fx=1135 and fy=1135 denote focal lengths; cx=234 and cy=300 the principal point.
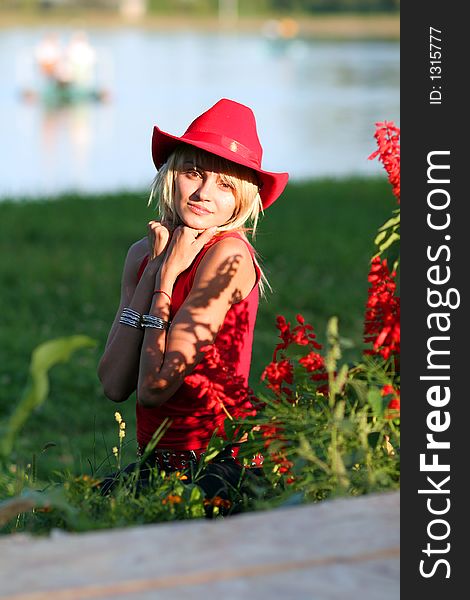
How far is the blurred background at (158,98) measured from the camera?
18484mm

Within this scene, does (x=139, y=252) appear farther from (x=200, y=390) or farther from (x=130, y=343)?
(x=200, y=390)

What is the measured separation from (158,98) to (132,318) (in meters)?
27.5

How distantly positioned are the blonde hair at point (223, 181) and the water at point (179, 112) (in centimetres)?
979

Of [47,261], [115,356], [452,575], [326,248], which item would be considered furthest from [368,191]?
[452,575]

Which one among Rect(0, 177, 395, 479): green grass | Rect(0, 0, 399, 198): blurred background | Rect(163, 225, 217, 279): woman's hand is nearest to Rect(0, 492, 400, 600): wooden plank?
Rect(163, 225, 217, 279): woman's hand

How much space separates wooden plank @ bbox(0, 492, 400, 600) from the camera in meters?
1.81

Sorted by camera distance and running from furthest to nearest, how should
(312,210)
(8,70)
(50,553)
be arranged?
1. (8,70)
2. (312,210)
3. (50,553)

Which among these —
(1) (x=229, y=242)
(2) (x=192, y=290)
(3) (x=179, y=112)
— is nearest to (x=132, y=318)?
(2) (x=192, y=290)

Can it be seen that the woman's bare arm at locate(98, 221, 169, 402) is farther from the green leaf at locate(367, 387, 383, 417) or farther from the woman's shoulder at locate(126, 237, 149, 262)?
the green leaf at locate(367, 387, 383, 417)

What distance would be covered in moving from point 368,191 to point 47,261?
455 cm

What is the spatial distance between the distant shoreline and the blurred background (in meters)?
4.07

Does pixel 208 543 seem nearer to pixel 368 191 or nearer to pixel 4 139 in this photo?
pixel 368 191

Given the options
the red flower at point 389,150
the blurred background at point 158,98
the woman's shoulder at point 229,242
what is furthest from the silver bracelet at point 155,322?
the blurred background at point 158,98

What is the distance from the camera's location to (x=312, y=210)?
11.4 m
